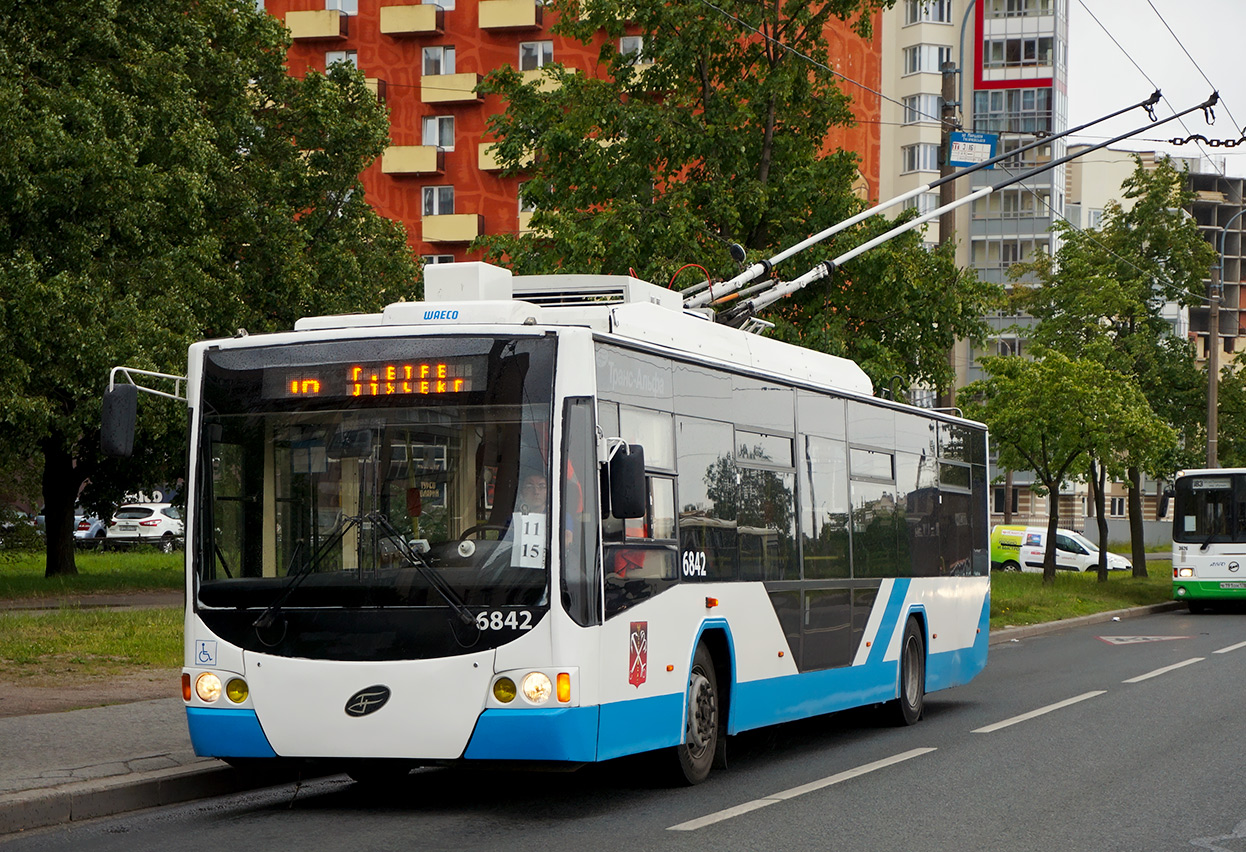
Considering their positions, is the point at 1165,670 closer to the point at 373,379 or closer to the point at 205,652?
the point at 373,379

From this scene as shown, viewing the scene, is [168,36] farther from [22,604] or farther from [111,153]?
[22,604]

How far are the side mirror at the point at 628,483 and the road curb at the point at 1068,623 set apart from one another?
17.5m

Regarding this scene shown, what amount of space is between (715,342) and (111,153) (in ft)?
57.7

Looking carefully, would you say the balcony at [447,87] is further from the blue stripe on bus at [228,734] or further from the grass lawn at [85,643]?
the blue stripe on bus at [228,734]

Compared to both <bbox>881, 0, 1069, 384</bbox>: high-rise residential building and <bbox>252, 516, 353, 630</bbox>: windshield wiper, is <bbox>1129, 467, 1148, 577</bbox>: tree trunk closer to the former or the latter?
<bbox>252, 516, 353, 630</bbox>: windshield wiper

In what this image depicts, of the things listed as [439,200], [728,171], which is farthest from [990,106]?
[728,171]

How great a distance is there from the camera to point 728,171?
84.9ft

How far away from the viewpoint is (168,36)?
31.2 m

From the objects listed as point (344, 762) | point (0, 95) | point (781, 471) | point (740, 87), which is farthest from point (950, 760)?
point (0, 95)

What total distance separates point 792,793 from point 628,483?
2.50 meters

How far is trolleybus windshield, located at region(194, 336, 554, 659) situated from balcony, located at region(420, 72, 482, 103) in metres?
55.4

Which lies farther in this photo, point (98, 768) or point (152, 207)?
point (152, 207)

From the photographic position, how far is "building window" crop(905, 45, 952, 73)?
8375 cm

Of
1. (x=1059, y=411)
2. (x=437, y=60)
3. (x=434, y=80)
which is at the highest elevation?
(x=437, y=60)
